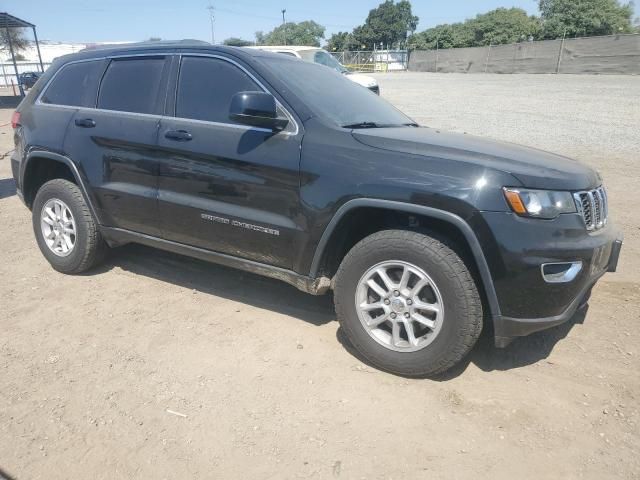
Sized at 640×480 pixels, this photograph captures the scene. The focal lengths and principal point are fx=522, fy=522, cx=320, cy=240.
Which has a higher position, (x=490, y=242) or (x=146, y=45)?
(x=146, y=45)

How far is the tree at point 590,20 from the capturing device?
6003 centimetres

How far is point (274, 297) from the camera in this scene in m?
4.17

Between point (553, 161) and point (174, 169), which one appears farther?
point (174, 169)

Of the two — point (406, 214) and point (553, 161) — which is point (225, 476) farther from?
point (553, 161)

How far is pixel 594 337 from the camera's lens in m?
3.51

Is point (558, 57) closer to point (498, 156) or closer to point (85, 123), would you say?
point (498, 156)

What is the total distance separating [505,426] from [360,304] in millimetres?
1012

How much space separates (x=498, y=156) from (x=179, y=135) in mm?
2120

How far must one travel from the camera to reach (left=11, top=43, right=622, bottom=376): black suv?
2756 millimetres

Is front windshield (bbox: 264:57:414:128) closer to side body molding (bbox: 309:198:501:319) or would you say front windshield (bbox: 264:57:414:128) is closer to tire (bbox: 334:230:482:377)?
side body molding (bbox: 309:198:501:319)

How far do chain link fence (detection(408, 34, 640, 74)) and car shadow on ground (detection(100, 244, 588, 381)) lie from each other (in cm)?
3008

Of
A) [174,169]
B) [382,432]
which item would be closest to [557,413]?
[382,432]

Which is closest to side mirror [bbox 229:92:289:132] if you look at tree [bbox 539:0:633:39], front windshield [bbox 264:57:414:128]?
front windshield [bbox 264:57:414:128]

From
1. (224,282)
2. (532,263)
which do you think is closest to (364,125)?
(532,263)
